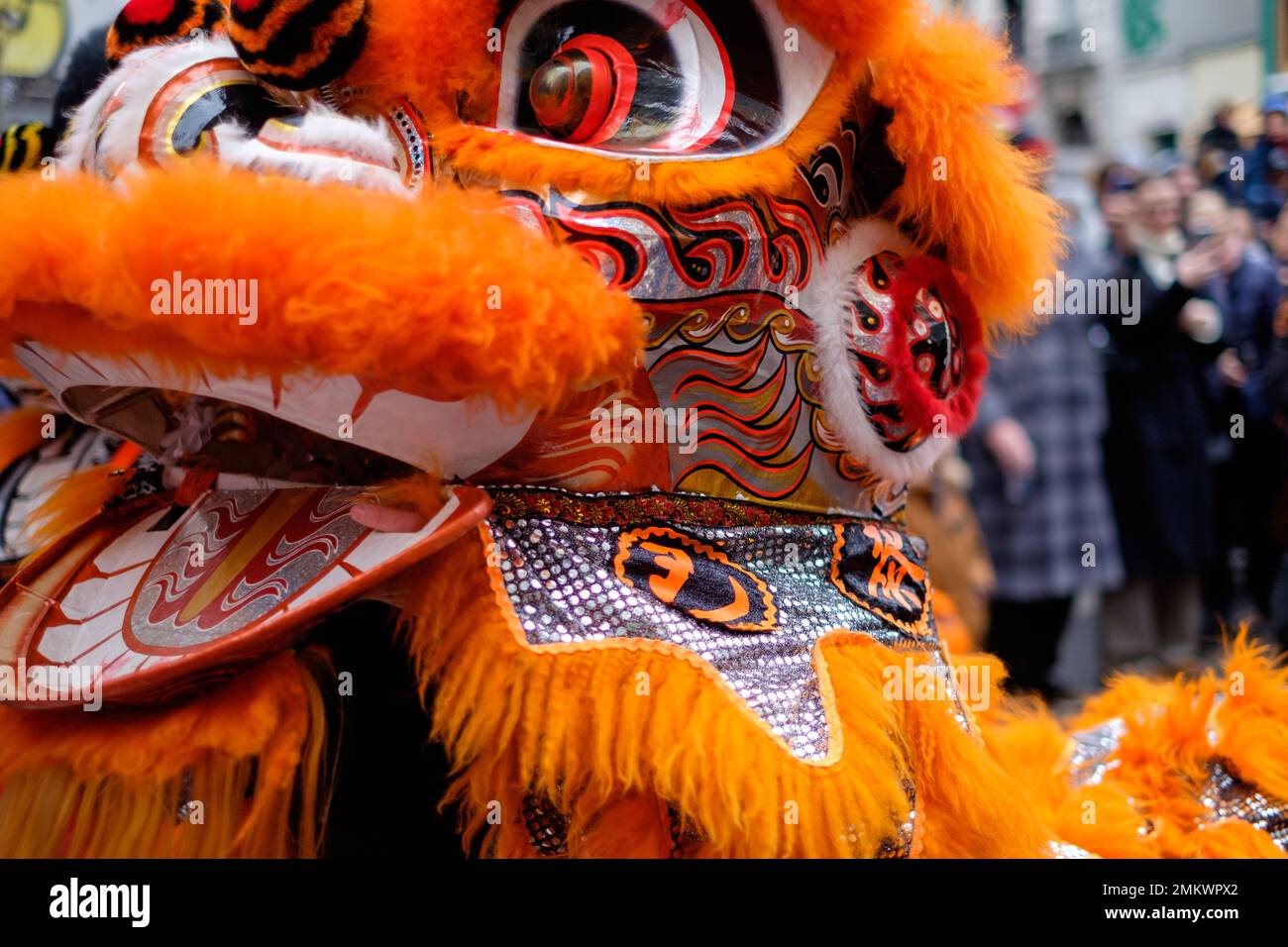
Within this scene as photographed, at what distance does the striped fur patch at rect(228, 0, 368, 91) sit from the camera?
1.42m

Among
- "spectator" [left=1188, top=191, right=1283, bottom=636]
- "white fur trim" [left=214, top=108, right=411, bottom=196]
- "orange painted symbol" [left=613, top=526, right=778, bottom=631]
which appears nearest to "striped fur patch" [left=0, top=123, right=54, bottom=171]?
"white fur trim" [left=214, top=108, right=411, bottom=196]

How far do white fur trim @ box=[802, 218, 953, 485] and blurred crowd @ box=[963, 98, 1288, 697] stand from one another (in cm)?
265

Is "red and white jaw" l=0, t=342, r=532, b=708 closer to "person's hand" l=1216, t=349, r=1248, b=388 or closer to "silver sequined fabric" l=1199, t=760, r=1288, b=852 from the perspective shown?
"silver sequined fabric" l=1199, t=760, r=1288, b=852

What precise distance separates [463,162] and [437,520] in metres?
→ 0.39

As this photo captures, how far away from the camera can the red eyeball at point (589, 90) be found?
5.09 feet

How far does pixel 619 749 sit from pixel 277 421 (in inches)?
22.1

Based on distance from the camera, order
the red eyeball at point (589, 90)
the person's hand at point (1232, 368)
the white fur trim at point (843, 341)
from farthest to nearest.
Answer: the person's hand at point (1232, 368)
the white fur trim at point (843, 341)
the red eyeball at point (589, 90)

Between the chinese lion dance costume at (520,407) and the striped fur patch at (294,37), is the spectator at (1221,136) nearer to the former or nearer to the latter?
the chinese lion dance costume at (520,407)

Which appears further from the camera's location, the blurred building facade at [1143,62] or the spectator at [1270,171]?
the blurred building facade at [1143,62]

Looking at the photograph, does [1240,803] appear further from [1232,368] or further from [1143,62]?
[1143,62]

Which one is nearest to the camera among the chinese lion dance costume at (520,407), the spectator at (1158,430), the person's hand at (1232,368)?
the chinese lion dance costume at (520,407)

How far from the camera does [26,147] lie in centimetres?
182

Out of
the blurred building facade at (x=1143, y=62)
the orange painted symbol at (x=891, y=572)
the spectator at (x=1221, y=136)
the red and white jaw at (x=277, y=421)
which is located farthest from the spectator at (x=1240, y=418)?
the blurred building facade at (x=1143, y=62)
